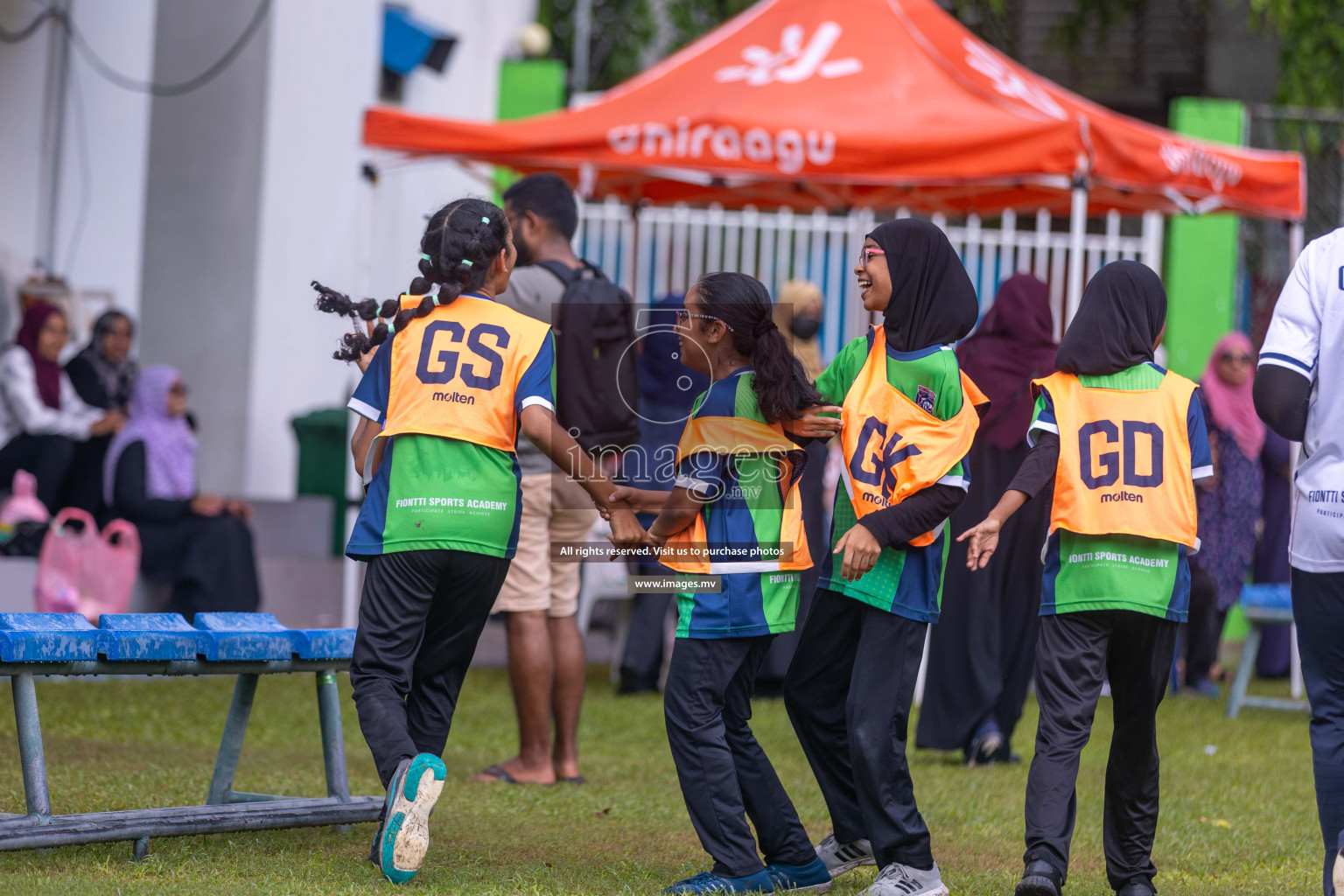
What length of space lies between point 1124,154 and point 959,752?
126 inches

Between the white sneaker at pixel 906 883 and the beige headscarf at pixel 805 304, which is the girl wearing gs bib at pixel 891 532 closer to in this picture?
the white sneaker at pixel 906 883

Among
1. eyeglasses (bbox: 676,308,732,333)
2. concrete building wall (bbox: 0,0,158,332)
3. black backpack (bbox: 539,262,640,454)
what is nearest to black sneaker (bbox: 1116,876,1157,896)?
eyeglasses (bbox: 676,308,732,333)

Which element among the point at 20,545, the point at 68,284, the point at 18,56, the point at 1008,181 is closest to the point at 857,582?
the point at 1008,181

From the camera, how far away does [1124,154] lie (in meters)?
8.01

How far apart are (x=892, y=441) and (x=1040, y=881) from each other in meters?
1.14

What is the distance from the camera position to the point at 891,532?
3.91m

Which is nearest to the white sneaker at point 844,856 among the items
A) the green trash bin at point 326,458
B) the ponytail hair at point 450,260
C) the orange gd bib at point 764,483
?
the orange gd bib at point 764,483

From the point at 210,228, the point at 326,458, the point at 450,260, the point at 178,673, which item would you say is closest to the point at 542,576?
the point at 178,673

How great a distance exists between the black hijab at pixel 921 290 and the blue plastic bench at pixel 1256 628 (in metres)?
5.03

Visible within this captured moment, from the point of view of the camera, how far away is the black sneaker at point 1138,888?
13.2 feet

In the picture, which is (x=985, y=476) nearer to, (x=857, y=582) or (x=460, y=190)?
(x=857, y=582)

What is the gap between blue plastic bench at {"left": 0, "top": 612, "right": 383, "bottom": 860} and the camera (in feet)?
13.0

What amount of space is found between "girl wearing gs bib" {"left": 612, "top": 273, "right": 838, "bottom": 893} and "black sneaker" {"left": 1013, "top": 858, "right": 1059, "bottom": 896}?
0.54 meters

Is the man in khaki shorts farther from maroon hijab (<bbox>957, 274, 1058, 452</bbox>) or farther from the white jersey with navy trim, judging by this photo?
the white jersey with navy trim
